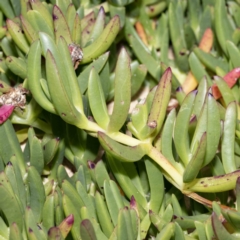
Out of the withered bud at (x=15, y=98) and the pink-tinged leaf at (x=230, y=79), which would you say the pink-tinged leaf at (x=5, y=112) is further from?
the pink-tinged leaf at (x=230, y=79)

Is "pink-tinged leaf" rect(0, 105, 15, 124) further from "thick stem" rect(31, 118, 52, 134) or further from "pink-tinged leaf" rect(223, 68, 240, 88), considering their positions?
"pink-tinged leaf" rect(223, 68, 240, 88)

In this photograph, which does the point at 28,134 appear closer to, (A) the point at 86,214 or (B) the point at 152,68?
(A) the point at 86,214

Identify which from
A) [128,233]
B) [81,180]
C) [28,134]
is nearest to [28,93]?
[28,134]

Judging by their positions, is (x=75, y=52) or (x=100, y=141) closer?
(x=100, y=141)

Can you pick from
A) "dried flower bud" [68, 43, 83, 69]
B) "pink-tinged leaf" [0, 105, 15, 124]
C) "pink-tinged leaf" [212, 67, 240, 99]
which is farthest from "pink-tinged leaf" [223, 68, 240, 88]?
"pink-tinged leaf" [0, 105, 15, 124]

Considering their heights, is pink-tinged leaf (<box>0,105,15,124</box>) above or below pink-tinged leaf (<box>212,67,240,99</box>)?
above

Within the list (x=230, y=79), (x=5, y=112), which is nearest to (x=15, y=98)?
(x=5, y=112)

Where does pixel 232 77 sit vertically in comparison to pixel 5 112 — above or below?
below

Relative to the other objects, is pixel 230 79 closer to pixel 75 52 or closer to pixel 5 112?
pixel 75 52
